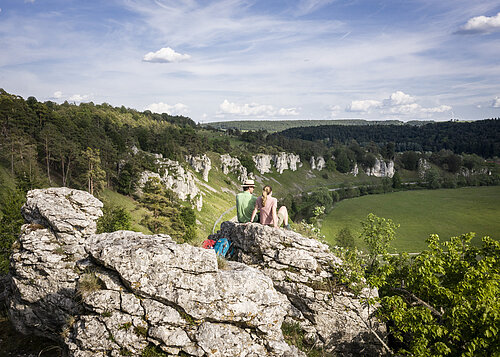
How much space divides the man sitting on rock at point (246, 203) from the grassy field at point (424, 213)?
86.4 meters

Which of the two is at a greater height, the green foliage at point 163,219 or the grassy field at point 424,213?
the green foliage at point 163,219

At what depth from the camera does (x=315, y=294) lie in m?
12.4

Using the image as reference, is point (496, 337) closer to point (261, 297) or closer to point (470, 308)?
point (470, 308)

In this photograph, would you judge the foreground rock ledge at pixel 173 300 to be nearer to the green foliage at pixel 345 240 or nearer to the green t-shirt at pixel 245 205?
the green t-shirt at pixel 245 205

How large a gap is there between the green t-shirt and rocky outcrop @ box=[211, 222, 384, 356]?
1910 millimetres

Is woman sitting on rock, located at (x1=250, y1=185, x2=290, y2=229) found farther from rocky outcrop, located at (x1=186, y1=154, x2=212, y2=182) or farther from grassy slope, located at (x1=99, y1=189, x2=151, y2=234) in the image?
rocky outcrop, located at (x1=186, y1=154, x2=212, y2=182)

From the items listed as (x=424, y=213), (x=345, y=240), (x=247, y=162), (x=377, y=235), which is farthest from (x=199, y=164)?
(x=377, y=235)

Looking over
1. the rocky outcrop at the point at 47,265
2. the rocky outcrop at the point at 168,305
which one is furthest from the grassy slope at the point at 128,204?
the rocky outcrop at the point at 168,305

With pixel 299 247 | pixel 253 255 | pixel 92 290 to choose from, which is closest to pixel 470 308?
pixel 299 247

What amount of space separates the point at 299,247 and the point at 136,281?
22.2 feet

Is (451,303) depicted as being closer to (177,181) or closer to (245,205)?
(245,205)

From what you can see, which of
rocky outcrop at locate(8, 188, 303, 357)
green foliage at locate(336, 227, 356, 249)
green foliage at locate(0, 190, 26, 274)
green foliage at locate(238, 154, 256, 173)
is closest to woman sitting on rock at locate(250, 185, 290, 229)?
rocky outcrop at locate(8, 188, 303, 357)

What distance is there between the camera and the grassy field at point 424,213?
365 feet

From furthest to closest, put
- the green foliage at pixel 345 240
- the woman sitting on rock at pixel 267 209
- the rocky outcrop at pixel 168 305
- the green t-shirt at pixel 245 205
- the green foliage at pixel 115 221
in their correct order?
the green foliage at pixel 345 240, the green foliage at pixel 115 221, the green t-shirt at pixel 245 205, the woman sitting on rock at pixel 267 209, the rocky outcrop at pixel 168 305
